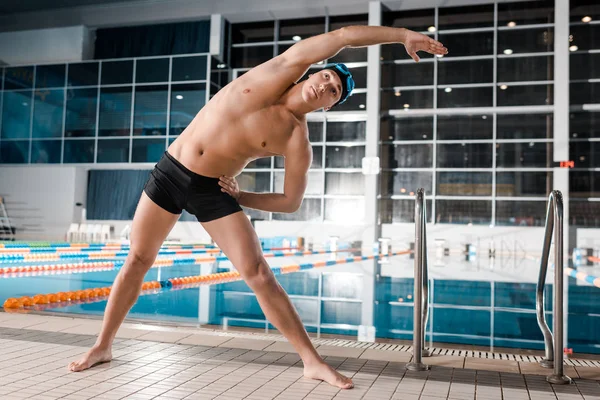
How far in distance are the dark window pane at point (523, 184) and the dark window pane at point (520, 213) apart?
28 cm

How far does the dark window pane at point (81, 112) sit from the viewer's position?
20953 mm

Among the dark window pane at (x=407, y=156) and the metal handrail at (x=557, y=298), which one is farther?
the dark window pane at (x=407, y=156)

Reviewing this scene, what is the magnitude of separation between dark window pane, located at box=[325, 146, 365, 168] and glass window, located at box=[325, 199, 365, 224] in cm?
122

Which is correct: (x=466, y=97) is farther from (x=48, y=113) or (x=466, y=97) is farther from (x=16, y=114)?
(x=16, y=114)

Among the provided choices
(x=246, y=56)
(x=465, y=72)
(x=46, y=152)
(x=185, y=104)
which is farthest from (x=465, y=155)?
(x=46, y=152)

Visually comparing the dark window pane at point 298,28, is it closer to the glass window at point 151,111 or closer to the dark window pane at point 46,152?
the glass window at point 151,111

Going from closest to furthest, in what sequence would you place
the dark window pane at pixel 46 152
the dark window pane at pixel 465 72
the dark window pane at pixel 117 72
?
the dark window pane at pixel 465 72 < the dark window pane at pixel 117 72 < the dark window pane at pixel 46 152

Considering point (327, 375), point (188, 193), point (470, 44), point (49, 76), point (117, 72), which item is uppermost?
point (470, 44)

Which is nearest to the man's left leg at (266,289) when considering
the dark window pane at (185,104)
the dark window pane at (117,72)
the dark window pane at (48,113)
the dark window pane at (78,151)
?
the dark window pane at (185,104)

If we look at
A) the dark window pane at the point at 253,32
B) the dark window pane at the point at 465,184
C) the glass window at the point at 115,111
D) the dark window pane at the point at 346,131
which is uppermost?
the dark window pane at the point at 253,32

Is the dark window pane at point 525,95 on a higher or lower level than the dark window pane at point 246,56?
lower

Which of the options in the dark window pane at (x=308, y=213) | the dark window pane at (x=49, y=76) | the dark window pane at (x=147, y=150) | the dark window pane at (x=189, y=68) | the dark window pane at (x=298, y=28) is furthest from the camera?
the dark window pane at (x=49, y=76)

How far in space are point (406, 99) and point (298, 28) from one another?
4792mm

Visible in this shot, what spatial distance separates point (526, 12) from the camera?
1866 centimetres
